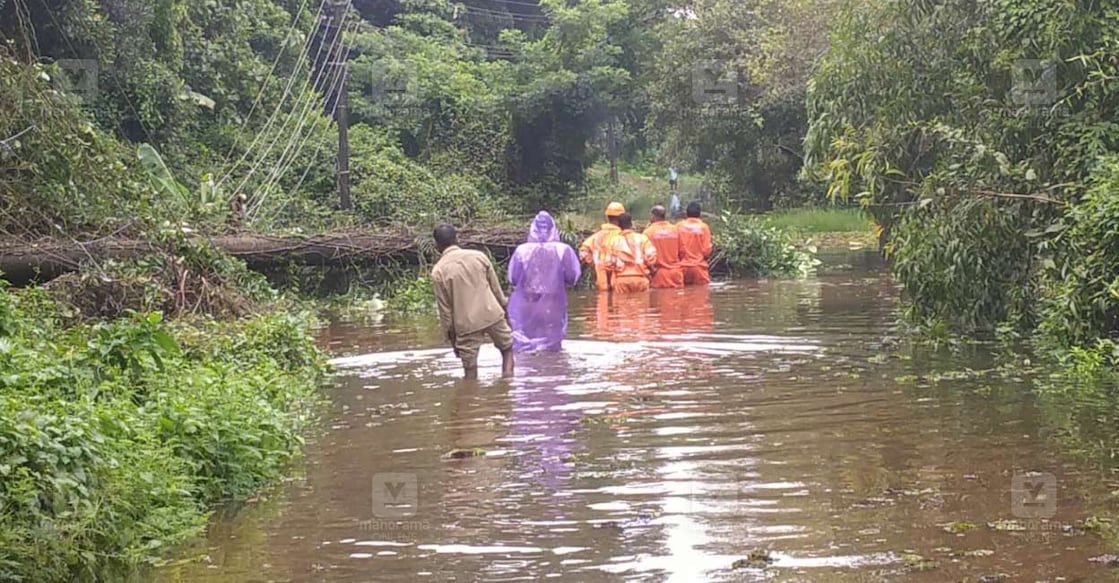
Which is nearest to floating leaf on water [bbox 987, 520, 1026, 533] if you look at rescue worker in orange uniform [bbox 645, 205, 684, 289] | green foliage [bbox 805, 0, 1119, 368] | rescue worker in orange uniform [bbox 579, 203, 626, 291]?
green foliage [bbox 805, 0, 1119, 368]

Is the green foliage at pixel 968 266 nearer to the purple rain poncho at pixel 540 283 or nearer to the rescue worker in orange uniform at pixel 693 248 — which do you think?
the purple rain poncho at pixel 540 283

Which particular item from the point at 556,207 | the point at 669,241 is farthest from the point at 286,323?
the point at 556,207

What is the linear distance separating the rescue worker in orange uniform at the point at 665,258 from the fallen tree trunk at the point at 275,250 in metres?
2.37

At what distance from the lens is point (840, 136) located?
14.7m

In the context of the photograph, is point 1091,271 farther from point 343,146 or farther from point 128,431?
point 343,146

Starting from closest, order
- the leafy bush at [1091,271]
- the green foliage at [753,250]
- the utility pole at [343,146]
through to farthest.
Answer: the leafy bush at [1091,271], the green foliage at [753,250], the utility pole at [343,146]

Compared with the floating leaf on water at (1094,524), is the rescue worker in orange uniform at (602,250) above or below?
above

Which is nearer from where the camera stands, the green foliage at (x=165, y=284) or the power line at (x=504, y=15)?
the green foliage at (x=165, y=284)

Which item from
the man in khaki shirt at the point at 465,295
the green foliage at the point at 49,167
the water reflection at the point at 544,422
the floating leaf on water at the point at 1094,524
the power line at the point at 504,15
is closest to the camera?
the floating leaf on water at the point at 1094,524

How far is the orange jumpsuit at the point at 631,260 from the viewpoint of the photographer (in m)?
19.6

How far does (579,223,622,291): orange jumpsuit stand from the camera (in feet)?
65.0

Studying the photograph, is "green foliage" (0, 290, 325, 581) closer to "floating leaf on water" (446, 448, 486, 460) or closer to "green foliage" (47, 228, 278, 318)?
"floating leaf on water" (446, 448, 486, 460)

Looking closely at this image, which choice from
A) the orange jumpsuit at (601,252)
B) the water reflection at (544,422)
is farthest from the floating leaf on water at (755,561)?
the orange jumpsuit at (601,252)

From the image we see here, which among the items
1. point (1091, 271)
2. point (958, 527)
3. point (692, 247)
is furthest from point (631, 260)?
point (958, 527)
